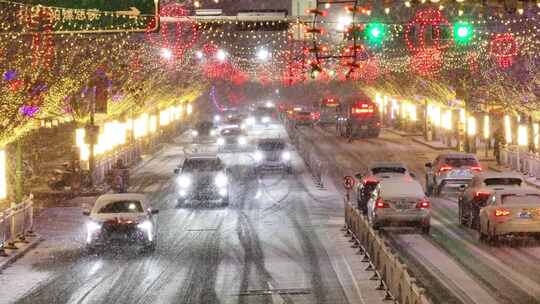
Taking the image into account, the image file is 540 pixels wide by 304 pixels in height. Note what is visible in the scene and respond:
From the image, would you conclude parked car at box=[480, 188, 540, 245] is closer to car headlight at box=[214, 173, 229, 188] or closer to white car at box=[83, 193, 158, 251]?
white car at box=[83, 193, 158, 251]

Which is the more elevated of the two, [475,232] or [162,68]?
[162,68]

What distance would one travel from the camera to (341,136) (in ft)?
313

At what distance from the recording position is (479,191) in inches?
1286

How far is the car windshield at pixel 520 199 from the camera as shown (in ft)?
94.4

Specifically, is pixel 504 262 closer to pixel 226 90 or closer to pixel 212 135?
pixel 212 135

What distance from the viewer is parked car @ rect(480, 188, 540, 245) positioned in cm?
2844

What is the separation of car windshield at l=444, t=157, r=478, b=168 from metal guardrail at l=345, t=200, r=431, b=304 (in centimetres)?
1153

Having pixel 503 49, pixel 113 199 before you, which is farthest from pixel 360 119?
pixel 113 199

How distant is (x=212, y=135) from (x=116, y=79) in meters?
36.9

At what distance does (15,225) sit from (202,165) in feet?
41.3

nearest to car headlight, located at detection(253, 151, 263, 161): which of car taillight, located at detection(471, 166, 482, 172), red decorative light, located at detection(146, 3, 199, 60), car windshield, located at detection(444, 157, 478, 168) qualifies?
red decorative light, located at detection(146, 3, 199, 60)

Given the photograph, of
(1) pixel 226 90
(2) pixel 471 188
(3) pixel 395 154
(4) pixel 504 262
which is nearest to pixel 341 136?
(3) pixel 395 154

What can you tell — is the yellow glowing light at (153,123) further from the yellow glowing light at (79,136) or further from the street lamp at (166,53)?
the yellow glowing light at (79,136)

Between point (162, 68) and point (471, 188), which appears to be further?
point (162, 68)
